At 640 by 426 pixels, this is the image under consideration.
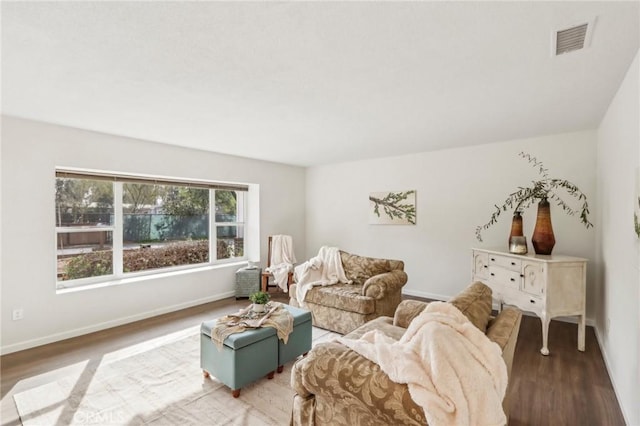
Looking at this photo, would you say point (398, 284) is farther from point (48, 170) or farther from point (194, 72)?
point (48, 170)

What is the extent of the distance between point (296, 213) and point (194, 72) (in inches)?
171

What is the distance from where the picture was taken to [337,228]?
6074 mm

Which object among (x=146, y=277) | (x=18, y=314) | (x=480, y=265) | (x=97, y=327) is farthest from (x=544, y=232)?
(x=18, y=314)

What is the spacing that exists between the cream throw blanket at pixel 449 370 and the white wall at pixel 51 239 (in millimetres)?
3674

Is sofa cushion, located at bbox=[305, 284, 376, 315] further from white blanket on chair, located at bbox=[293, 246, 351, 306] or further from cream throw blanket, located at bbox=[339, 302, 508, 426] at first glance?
cream throw blanket, located at bbox=[339, 302, 508, 426]

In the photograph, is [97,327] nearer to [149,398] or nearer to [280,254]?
[149,398]

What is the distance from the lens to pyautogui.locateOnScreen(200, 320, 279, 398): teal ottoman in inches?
92.1

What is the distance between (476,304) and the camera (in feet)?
6.19

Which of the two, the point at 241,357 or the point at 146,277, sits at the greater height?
the point at 146,277

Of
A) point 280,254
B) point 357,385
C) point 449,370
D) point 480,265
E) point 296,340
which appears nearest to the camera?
point 449,370

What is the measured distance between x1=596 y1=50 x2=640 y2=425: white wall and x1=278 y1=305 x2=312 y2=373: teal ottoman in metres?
2.29

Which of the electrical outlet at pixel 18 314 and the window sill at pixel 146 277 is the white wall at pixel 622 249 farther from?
the electrical outlet at pixel 18 314

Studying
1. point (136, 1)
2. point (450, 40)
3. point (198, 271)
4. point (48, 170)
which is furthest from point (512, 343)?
point (48, 170)

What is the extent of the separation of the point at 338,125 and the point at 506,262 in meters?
2.45
